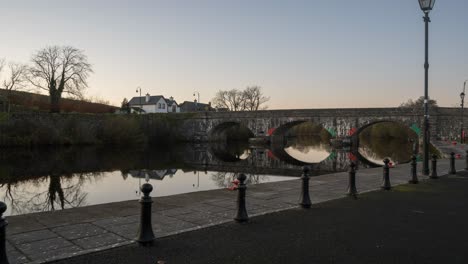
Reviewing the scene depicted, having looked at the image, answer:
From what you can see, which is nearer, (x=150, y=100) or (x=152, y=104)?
(x=152, y=104)

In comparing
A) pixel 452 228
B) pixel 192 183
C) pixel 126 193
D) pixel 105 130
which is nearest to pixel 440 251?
pixel 452 228

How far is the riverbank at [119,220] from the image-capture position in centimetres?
517

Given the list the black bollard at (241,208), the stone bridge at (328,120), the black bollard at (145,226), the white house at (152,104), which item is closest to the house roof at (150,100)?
the white house at (152,104)

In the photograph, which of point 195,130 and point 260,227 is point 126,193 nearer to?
point 260,227

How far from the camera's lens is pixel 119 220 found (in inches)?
267

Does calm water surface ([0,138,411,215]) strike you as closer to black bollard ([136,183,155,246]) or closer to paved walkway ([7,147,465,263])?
paved walkway ([7,147,465,263])

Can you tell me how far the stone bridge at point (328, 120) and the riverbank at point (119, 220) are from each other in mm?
35163

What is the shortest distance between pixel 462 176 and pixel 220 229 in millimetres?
11055

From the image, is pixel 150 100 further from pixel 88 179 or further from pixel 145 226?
pixel 145 226

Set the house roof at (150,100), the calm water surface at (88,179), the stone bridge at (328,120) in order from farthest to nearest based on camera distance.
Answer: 1. the house roof at (150,100)
2. the stone bridge at (328,120)
3. the calm water surface at (88,179)

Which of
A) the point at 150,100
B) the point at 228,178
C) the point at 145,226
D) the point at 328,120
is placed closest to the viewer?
the point at 145,226

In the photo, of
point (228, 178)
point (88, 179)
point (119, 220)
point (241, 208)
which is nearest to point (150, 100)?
point (88, 179)

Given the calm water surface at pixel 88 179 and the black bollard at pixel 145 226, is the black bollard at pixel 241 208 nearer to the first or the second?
the black bollard at pixel 145 226

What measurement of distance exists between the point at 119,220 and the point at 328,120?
44242 mm
